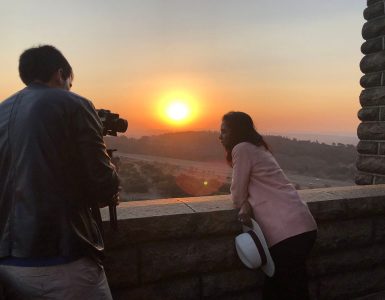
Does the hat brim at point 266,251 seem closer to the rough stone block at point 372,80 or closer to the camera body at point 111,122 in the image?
the camera body at point 111,122

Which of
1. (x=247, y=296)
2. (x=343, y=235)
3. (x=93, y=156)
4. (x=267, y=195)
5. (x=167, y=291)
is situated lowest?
(x=247, y=296)

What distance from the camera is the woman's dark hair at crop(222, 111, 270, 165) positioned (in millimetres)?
2928

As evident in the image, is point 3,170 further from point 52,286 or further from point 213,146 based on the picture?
point 213,146

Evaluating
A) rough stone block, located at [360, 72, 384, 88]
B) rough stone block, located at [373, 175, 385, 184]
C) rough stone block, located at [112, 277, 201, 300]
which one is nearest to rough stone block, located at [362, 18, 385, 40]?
rough stone block, located at [360, 72, 384, 88]

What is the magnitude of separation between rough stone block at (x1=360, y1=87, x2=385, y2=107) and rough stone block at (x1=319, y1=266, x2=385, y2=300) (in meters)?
2.14

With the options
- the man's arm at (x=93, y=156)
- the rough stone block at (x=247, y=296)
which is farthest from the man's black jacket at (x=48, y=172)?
the rough stone block at (x=247, y=296)

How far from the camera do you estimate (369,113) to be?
5.18m

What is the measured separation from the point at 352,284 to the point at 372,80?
268 centimetres

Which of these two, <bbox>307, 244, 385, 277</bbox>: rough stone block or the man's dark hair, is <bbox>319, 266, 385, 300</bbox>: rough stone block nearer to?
<bbox>307, 244, 385, 277</bbox>: rough stone block

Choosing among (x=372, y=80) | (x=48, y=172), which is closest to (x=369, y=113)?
(x=372, y=80)

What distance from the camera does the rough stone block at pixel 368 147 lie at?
5.10 meters

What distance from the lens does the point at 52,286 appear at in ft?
5.81

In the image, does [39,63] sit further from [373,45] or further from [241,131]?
[373,45]

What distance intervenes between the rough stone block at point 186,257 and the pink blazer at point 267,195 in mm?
520
